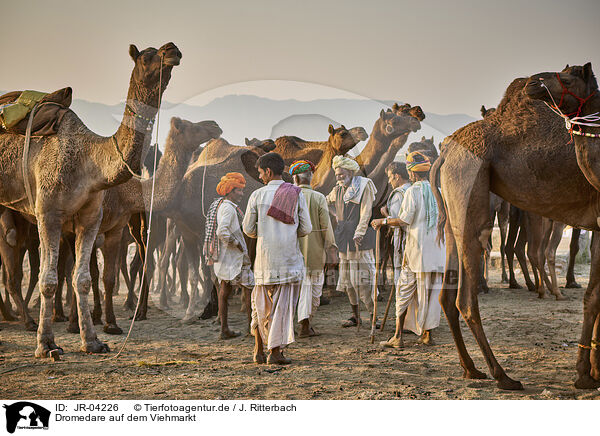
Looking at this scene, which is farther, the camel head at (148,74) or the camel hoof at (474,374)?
the camel head at (148,74)

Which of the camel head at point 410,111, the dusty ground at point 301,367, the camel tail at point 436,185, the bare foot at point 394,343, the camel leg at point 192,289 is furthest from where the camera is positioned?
the camel head at point 410,111

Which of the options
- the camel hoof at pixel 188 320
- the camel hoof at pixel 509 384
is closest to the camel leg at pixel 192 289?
the camel hoof at pixel 188 320

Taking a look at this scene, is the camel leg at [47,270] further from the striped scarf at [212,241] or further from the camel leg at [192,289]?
the camel leg at [192,289]

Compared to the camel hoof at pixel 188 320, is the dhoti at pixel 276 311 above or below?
above

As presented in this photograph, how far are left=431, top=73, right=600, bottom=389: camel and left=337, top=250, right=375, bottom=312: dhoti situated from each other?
7.80ft

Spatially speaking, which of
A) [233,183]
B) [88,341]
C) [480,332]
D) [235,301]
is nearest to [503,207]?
[235,301]

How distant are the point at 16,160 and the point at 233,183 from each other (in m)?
2.25

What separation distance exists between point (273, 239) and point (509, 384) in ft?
7.41

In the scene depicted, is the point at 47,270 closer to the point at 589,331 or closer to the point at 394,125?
the point at 589,331

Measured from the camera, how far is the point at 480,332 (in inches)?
171

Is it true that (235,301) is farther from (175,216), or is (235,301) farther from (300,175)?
(300,175)

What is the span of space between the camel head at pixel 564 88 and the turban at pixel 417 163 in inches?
78.5

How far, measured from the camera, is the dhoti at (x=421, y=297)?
5.88 m

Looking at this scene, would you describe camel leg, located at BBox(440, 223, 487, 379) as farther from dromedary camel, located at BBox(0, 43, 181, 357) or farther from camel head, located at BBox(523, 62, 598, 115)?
dromedary camel, located at BBox(0, 43, 181, 357)
